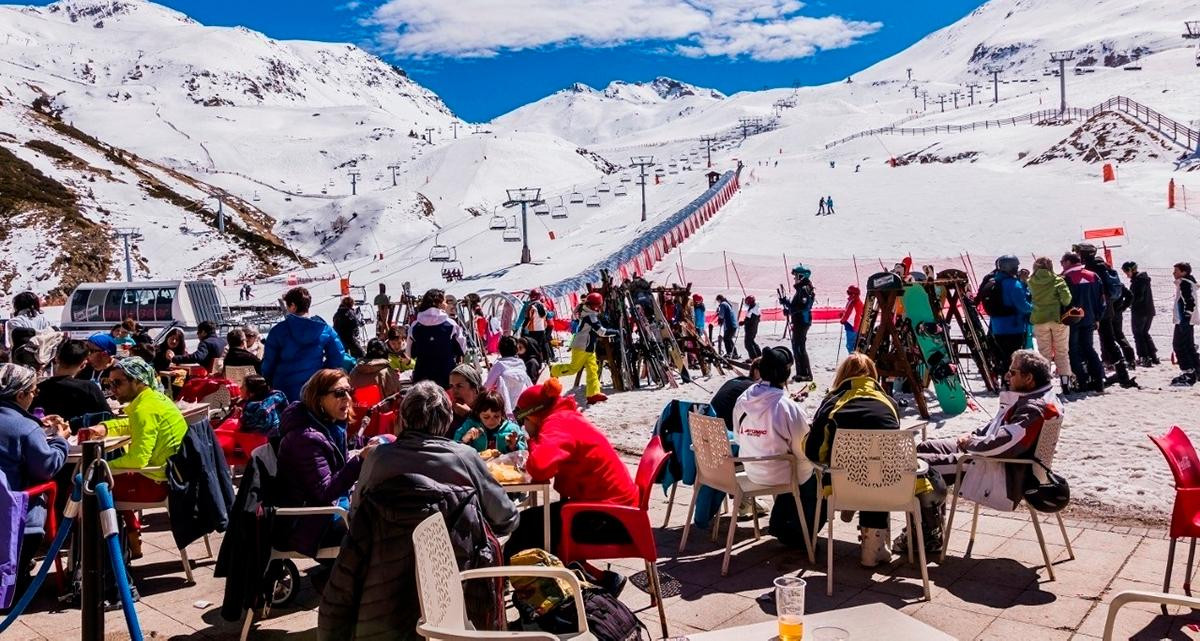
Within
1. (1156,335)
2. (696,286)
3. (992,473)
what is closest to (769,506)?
(992,473)

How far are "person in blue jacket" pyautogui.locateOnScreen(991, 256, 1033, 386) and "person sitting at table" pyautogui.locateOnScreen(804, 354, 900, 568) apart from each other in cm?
555

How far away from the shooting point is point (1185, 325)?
1050 centimetres

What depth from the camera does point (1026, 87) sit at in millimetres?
130000

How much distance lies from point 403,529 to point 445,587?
434 millimetres

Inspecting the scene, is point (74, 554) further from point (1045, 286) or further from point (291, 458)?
point (1045, 286)

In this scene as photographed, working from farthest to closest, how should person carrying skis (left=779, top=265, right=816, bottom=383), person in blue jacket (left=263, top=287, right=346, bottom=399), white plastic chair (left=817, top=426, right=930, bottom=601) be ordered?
1. person carrying skis (left=779, top=265, right=816, bottom=383)
2. person in blue jacket (left=263, top=287, right=346, bottom=399)
3. white plastic chair (left=817, top=426, right=930, bottom=601)

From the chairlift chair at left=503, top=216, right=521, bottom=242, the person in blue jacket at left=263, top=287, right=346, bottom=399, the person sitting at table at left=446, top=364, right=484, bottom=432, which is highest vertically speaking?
the chairlift chair at left=503, top=216, right=521, bottom=242

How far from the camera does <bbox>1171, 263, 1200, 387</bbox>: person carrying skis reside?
34.1ft

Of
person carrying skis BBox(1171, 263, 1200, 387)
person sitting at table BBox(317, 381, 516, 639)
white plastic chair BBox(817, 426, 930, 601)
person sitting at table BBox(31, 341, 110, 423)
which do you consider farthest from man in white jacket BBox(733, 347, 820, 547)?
person carrying skis BBox(1171, 263, 1200, 387)

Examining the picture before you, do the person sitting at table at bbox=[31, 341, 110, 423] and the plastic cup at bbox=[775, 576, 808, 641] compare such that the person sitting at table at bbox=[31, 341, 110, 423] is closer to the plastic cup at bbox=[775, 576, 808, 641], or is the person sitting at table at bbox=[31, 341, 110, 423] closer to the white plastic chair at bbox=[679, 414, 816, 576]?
the white plastic chair at bbox=[679, 414, 816, 576]

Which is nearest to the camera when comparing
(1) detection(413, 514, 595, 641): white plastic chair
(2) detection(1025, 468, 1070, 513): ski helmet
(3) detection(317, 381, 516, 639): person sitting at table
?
(1) detection(413, 514, 595, 641): white plastic chair

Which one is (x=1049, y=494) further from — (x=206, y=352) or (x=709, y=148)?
(x=709, y=148)

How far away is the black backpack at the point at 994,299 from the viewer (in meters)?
10.0

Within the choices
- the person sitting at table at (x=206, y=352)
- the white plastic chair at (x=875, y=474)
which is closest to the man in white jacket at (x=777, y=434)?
the white plastic chair at (x=875, y=474)
